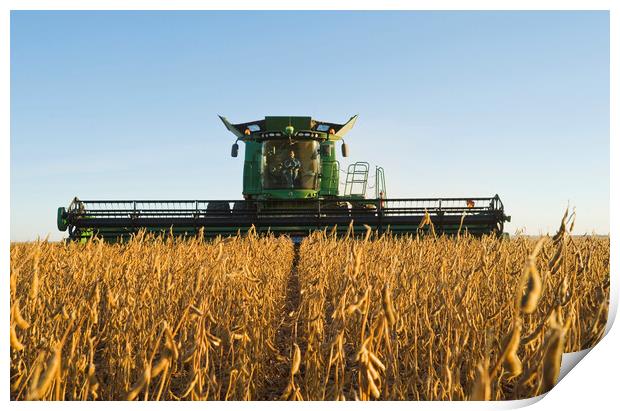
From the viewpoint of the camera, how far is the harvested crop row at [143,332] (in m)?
1.86

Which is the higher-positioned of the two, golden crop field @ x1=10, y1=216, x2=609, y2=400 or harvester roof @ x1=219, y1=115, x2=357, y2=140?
harvester roof @ x1=219, y1=115, x2=357, y2=140

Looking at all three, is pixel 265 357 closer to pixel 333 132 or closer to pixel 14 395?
pixel 14 395

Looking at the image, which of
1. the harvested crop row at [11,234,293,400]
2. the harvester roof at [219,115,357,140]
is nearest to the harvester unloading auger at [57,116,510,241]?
the harvester roof at [219,115,357,140]

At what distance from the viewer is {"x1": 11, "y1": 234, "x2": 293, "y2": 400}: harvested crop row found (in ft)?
6.12

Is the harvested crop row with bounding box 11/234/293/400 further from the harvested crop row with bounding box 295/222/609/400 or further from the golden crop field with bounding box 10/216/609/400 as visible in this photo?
the harvested crop row with bounding box 295/222/609/400

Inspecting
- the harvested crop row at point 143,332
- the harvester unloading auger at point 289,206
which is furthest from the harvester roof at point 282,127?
the harvested crop row at point 143,332

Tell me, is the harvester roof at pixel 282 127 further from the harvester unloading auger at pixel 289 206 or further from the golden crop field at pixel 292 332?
the golden crop field at pixel 292 332

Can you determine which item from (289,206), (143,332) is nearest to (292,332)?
(143,332)

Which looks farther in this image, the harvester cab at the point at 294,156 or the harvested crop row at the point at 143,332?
the harvester cab at the point at 294,156

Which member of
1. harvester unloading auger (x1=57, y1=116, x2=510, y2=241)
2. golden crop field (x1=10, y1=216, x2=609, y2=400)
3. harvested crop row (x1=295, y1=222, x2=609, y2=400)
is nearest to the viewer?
harvested crop row (x1=295, y1=222, x2=609, y2=400)

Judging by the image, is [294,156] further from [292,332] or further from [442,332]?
[442,332]

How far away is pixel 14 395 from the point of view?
218cm
